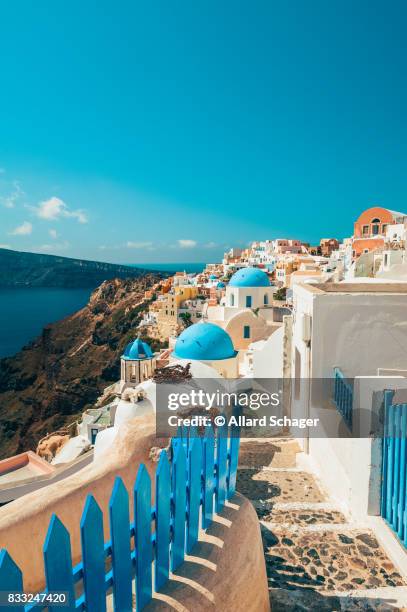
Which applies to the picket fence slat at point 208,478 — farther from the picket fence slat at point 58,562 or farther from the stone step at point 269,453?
the stone step at point 269,453

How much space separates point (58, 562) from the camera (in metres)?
1.80

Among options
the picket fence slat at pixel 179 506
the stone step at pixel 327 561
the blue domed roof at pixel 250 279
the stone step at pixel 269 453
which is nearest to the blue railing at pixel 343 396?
the stone step at pixel 327 561

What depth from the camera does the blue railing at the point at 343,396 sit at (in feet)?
16.5

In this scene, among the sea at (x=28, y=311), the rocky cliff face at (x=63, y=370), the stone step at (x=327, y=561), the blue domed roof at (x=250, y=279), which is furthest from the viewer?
the sea at (x=28, y=311)

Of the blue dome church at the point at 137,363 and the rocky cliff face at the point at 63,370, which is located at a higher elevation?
the blue dome church at the point at 137,363

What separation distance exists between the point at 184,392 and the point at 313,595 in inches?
245

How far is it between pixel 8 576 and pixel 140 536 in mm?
768

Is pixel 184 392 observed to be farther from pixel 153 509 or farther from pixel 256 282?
pixel 256 282

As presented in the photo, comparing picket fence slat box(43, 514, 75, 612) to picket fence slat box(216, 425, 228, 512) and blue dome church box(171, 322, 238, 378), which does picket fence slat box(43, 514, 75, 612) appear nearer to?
picket fence slat box(216, 425, 228, 512)

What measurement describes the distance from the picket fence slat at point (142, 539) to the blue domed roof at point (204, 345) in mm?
14625

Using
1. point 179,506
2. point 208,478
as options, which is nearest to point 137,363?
point 208,478

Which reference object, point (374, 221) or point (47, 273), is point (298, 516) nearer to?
point (374, 221)

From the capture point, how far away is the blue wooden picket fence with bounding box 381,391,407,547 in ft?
11.3

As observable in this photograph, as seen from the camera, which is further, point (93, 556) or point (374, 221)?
point (374, 221)
